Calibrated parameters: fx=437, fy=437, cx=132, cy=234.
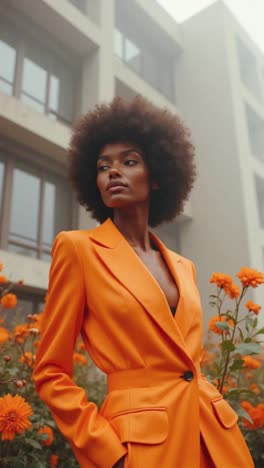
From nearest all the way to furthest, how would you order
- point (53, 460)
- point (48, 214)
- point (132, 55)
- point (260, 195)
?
point (53, 460) < point (48, 214) < point (132, 55) < point (260, 195)

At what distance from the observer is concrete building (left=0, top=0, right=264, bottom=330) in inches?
305

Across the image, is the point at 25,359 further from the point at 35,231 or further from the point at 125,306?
the point at 35,231

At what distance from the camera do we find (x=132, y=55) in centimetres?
1234

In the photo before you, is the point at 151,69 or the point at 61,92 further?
the point at 151,69

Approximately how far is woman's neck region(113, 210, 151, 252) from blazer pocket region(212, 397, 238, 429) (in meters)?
0.63

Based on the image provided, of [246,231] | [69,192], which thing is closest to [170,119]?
[69,192]

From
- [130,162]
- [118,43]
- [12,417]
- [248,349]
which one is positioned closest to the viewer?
[12,417]

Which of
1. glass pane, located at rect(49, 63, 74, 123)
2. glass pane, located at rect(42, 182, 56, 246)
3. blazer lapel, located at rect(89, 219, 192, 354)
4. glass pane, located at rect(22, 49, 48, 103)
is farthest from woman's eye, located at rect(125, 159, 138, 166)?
glass pane, located at rect(49, 63, 74, 123)

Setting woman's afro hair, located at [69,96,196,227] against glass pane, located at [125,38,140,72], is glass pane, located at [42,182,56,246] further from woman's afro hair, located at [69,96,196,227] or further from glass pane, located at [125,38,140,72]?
woman's afro hair, located at [69,96,196,227]

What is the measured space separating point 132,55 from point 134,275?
39.6 feet

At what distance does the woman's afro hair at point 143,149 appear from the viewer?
1.88 metres

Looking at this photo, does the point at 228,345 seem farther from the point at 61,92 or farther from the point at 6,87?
the point at 61,92

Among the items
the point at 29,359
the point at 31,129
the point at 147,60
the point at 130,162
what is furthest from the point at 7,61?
the point at 130,162

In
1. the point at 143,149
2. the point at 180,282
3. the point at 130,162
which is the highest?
the point at 143,149
